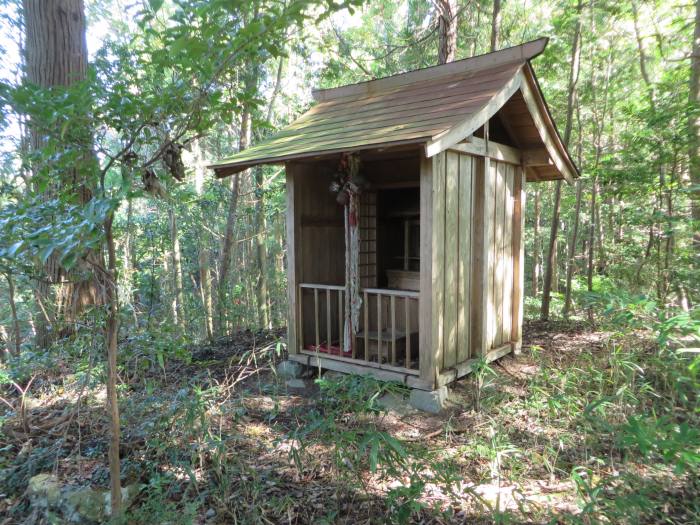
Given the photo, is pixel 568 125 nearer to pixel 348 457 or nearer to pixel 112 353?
pixel 348 457

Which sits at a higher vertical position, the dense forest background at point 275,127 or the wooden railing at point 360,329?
the dense forest background at point 275,127

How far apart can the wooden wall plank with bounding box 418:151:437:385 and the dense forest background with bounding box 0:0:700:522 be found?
5.42ft

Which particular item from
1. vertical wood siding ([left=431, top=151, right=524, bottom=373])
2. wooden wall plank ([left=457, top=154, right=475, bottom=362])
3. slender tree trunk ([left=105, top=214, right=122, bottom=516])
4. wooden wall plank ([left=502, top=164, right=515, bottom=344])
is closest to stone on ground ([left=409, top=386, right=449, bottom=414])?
vertical wood siding ([left=431, top=151, right=524, bottom=373])

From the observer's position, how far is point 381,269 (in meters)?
A: 7.20

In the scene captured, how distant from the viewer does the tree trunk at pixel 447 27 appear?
8508mm

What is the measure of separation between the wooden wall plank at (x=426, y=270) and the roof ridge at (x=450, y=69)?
6.26 ft

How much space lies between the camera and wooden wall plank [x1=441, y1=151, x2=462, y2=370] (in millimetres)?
5145

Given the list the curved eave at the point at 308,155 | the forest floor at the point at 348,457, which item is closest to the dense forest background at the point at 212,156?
the forest floor at the point at 348,457

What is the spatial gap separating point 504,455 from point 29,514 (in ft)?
11.7

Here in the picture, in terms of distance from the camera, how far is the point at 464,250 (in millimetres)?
5500

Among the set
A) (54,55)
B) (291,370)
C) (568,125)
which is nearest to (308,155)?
(291,370)

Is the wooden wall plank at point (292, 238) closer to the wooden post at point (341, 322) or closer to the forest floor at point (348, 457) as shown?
the wooden post at point (341, 322)

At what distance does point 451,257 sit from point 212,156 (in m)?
16.1

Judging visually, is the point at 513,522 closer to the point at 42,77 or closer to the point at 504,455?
the point at 504,455
